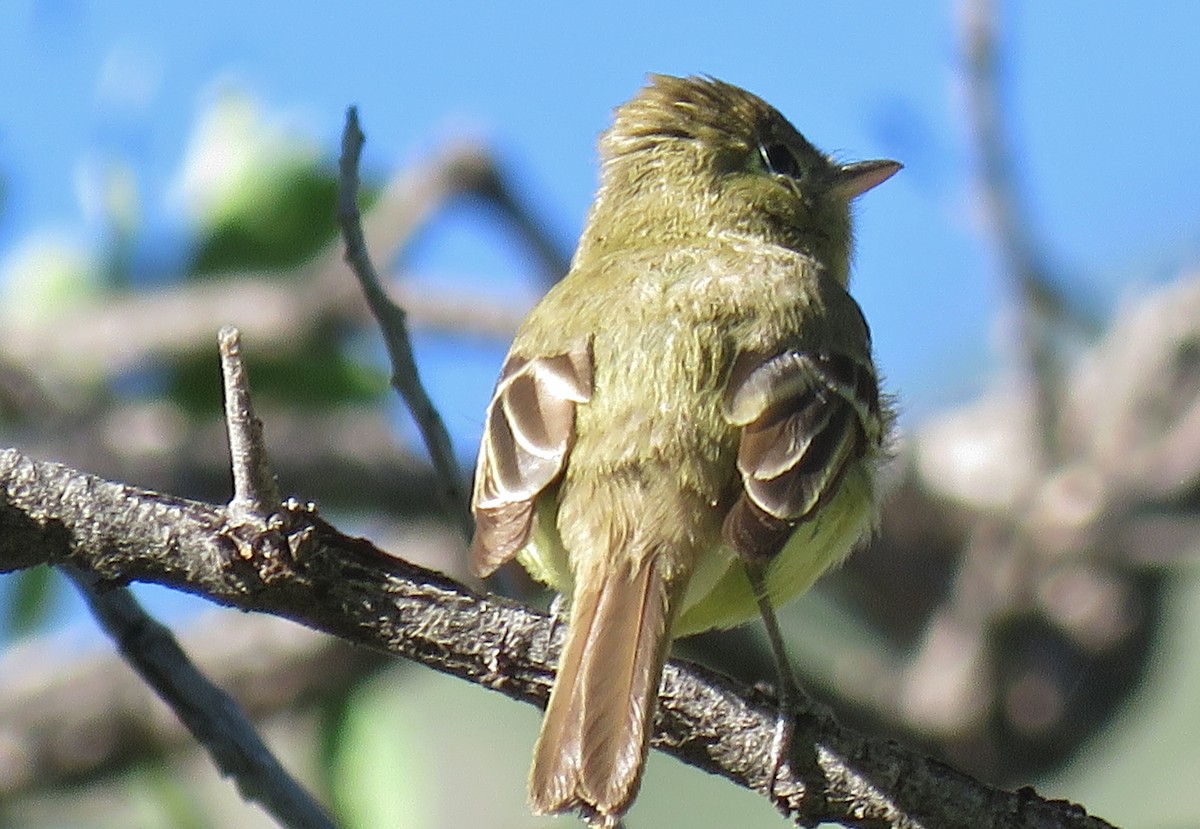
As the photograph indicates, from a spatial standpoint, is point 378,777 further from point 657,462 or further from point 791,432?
point 791,432

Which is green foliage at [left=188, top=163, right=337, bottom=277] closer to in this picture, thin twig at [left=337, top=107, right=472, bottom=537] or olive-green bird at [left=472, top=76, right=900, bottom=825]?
olive-green bird at [left=472, top=76, right=900, bottom=825]

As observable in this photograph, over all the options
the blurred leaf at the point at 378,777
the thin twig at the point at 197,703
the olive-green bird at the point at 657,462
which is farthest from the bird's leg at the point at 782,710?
the blurred leaf at the point at 378,777

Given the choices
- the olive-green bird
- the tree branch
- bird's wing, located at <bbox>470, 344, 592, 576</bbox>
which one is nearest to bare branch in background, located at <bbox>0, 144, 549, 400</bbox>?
the olive-green bird

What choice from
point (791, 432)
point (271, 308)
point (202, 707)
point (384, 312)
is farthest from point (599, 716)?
point (271, 308)

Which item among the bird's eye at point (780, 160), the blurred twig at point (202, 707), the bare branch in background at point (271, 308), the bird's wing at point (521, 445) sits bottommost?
the bare branch in background at point (271, 308)

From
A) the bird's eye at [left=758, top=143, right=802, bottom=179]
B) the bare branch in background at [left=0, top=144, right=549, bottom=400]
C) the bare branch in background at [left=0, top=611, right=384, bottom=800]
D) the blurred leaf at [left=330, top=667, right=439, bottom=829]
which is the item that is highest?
the bird's eye at [left=758, top=143, right=802, bottom=179]

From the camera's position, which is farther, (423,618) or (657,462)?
(657,462)

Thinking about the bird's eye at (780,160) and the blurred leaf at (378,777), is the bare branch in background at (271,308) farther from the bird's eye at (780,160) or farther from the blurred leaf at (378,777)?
the blurred leaf at (378,777)
